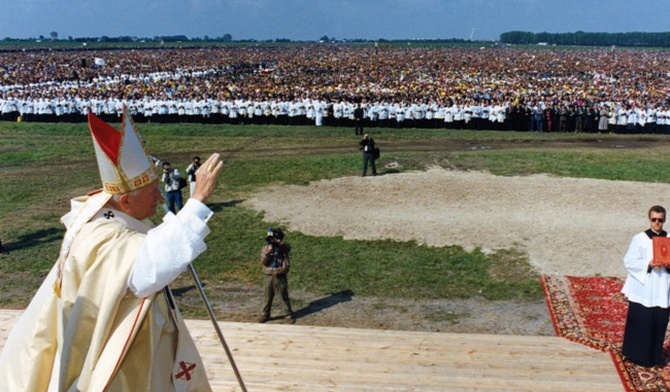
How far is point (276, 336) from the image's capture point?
7.57 m

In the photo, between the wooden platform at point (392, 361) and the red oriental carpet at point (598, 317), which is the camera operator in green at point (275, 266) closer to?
the wooden platform at point (392, 361)

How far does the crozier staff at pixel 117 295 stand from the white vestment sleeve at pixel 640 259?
17.4 feet

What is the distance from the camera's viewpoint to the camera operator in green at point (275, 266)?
9.69 metres

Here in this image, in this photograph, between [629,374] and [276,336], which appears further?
[276,336]

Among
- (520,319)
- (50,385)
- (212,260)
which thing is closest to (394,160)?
(212,260)

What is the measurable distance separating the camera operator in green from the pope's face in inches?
224

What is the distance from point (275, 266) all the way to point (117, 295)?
6330 millimetres

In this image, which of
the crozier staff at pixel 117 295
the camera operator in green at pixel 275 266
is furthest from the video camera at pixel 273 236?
the crozier staff at pixel 117 295

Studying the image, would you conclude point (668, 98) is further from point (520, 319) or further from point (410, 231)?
point (520, 319)

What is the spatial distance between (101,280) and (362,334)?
4.61 meters

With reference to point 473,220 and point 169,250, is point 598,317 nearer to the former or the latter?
point 473,220

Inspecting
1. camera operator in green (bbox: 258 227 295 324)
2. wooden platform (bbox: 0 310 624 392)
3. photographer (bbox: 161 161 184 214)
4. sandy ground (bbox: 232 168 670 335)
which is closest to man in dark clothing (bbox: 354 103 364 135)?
sandy ground (bbox: 232 168 670 335)

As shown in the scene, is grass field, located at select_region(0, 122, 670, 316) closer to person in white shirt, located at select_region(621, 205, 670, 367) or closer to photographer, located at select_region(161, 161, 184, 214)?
photographer, located at select_region(161, 161, 184, 214)

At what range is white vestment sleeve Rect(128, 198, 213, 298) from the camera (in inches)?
128
